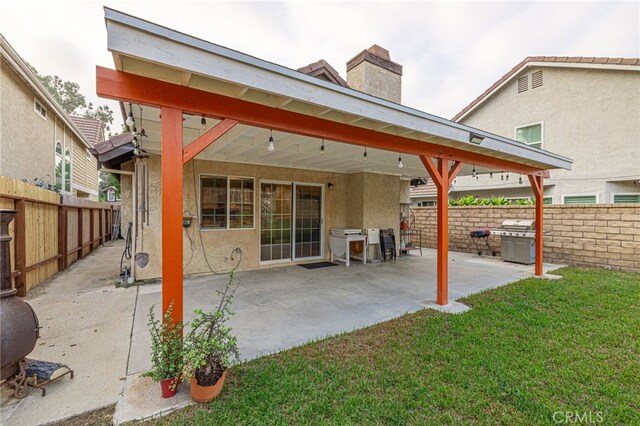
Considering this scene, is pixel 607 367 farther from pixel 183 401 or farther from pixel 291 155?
pixel 291 155

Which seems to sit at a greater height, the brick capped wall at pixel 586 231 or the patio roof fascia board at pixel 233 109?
the patio roof fascia board at pixel 233 109

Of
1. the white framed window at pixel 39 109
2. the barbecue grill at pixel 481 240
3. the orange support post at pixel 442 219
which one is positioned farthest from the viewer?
the barbecue grill at pixel 481 240

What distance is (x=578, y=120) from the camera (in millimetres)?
9578

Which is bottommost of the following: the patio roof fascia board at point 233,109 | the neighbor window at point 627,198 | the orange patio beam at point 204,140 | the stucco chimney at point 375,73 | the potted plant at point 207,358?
the potted plant at point 207,358

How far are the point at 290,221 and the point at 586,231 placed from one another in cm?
737

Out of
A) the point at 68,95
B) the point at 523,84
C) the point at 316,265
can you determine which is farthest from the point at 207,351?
the point at 68,95

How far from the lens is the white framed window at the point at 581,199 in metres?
9.30

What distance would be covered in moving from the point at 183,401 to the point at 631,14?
1224 centimetres

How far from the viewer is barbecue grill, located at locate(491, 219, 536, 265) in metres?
7.59

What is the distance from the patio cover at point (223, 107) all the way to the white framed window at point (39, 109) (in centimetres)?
620

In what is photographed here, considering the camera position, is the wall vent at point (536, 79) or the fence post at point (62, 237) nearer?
the fence post at point (62, 237)

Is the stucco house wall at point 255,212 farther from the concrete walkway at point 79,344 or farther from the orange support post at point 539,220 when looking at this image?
the orange support post at point 539,220

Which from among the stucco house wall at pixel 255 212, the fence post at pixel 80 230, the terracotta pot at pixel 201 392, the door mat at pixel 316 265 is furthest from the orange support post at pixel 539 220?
the fence post at pixel 80 230

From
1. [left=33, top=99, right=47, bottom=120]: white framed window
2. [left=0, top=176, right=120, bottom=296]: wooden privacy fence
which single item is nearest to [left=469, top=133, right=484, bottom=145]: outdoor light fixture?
[left=0, top=176, right=120, bottom=296]: wooden privacy fence
